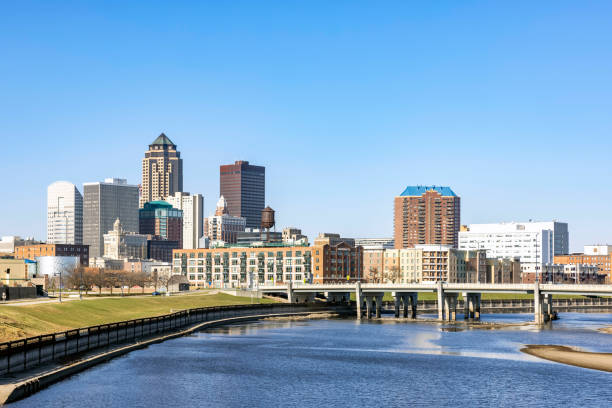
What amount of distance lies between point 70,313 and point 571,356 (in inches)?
2835

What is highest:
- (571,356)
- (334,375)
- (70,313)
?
(70,313)

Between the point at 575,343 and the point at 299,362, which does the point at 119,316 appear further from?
the point at 575,343

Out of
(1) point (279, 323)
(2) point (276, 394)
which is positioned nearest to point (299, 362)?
(2) point (276, 394)

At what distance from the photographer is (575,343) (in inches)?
5069

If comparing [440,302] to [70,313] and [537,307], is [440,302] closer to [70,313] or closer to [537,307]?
[537,307]

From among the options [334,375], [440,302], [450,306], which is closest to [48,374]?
[334,375]

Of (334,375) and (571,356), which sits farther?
(571,356)

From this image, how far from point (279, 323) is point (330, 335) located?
33.9 metres

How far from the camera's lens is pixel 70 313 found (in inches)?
5187

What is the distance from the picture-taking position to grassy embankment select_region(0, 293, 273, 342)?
102869mm

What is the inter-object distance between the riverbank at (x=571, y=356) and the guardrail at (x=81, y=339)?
5288 centimetres

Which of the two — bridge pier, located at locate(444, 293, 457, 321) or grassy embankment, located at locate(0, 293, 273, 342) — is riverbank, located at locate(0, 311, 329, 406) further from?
bridge pier, located at locate(444, 293, 457, 321)

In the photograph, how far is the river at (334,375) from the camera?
3012 inches

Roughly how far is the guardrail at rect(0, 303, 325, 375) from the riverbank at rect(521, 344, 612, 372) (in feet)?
173
